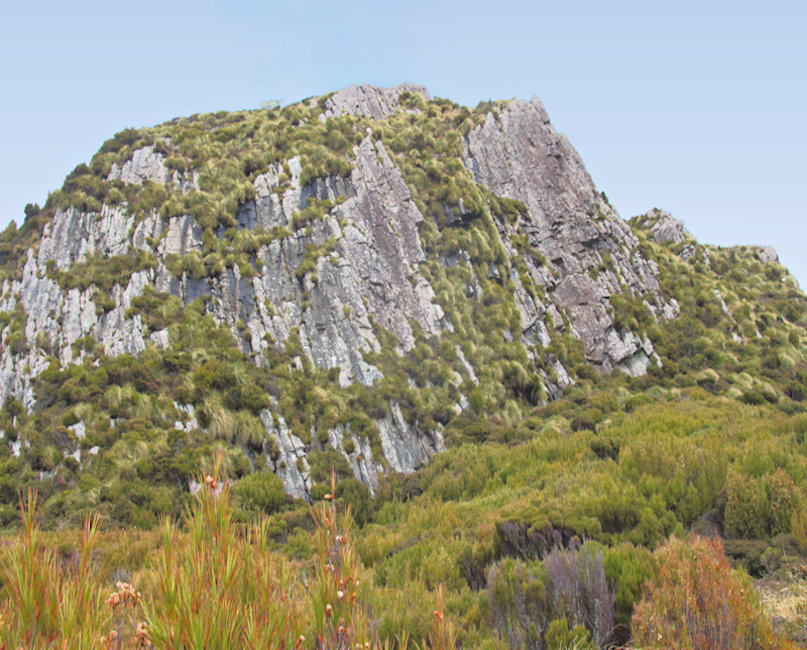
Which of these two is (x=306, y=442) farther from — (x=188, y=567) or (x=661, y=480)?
(x=188, y=567)

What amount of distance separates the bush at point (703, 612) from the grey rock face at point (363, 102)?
39.0 metres

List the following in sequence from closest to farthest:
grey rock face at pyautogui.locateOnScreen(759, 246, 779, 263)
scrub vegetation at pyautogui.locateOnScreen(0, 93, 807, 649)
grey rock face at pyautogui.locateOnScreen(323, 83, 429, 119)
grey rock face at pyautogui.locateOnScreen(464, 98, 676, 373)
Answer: scrub vegetation at pyautogui.locateOnScreen(0, 93, 807, 649)
grey rock face at pyautogui.locateOnScreen(464, 98, 676, 373)
grey rock face at pyautogui.locateOnScreen(323, 83, 429, 119)
grey rock face at pyautogui.locateOnScreen(759, 246, 779, 263)

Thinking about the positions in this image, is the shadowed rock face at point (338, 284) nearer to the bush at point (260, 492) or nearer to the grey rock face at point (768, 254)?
the bush at point (260, 492)

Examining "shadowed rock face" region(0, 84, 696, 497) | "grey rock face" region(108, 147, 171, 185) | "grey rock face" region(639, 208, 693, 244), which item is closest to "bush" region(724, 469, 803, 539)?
"shadowed rock face" region(0, 84, 696, 497)

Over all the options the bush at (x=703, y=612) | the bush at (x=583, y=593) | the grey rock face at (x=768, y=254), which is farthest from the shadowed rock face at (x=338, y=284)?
the grey rock face at (x=768, y=254)

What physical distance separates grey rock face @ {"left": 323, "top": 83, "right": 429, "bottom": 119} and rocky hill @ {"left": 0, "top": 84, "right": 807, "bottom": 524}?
17.1 inches

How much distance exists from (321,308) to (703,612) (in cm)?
2087

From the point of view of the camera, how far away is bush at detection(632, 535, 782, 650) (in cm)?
408

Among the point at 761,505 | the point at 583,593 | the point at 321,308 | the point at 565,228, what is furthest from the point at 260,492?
the point at 565,228

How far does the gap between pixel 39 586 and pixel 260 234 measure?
80.5 feet

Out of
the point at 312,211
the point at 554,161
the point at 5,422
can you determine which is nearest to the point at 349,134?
the point at 312,211

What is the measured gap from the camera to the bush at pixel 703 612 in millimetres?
4082

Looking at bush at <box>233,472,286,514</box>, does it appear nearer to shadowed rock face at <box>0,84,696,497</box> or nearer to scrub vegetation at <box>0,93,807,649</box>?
scrub vegetation at <box>0,93,807,649</box>

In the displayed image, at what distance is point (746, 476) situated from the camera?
8664mm
